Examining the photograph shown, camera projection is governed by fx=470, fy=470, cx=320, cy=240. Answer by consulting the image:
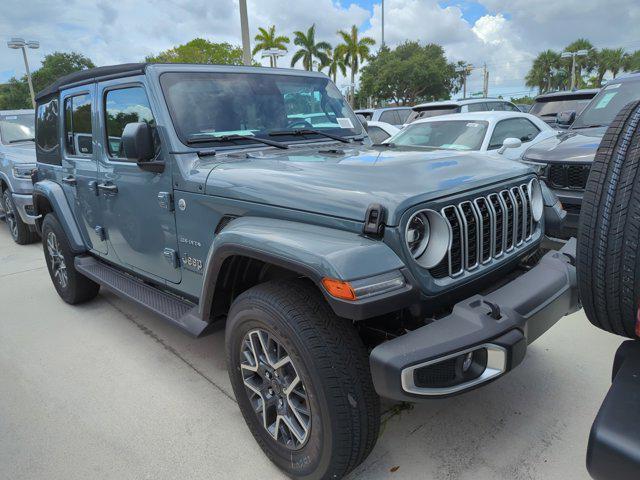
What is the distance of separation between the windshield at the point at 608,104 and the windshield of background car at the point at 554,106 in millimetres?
5371

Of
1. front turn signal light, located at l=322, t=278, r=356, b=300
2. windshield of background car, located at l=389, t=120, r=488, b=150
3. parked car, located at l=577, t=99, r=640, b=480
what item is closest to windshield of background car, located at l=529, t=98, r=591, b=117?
windshield of background car, located at l=389, t=120, r=488, b=150

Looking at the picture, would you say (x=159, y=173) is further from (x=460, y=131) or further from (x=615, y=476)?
(x=460, y=131)

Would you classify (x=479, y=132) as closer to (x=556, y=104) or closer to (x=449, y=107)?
(x=449, y=107)

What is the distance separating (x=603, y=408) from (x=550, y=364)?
1850mm

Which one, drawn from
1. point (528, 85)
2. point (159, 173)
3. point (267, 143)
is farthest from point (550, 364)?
point (528, 85)

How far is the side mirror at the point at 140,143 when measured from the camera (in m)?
2.66

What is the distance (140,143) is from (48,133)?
2564 mm

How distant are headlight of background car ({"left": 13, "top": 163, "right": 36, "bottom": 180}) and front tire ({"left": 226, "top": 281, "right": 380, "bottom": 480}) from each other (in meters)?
5.86

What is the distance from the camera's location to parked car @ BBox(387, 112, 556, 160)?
669 cm

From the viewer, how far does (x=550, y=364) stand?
3.06m

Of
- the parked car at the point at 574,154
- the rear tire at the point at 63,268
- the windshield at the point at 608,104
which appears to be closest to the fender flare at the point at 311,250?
the parked car at the point at 574,154

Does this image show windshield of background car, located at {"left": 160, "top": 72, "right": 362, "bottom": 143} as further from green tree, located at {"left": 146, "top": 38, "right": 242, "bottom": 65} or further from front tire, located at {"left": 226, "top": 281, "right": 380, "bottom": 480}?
green tree, located at {"left": 146, "top": 38, "right": 242, "bottom": 65}

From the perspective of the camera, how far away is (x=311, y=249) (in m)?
1.84

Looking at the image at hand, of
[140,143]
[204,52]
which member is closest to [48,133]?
[140,143]
